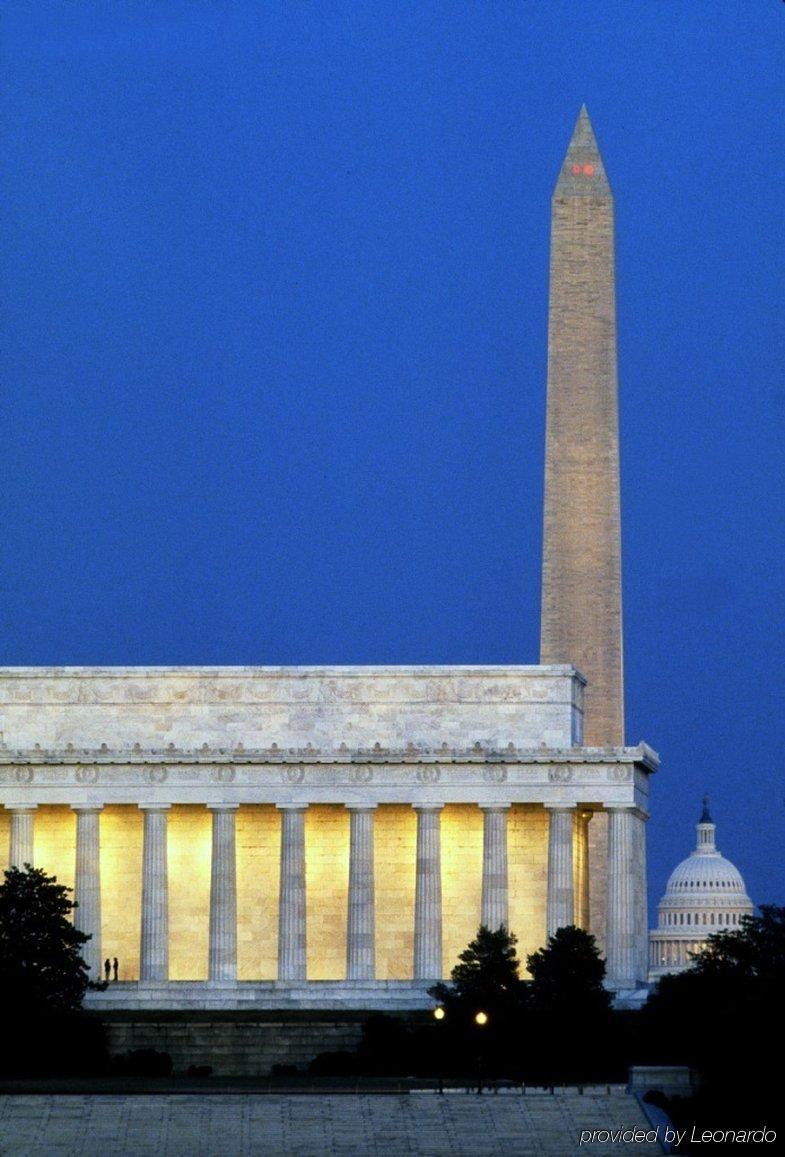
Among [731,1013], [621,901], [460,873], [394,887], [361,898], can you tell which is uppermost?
[460,873]

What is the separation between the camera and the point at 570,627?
171 meters

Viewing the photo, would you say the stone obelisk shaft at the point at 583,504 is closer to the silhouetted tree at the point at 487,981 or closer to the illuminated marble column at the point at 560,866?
the illuminated marble column at the point at 560,866

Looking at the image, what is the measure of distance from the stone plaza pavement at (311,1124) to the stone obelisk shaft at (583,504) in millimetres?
49295

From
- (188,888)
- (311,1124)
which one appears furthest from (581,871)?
(311,1124)

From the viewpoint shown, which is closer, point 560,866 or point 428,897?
point 428,897

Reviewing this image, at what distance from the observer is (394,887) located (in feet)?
531

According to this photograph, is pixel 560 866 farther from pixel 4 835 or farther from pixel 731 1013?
pixel 731 1013

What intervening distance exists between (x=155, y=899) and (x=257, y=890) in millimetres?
5571

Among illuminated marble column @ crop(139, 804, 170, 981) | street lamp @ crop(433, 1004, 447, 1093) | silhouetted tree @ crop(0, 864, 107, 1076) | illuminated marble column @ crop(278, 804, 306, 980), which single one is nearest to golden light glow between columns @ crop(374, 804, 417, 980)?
illuminated marble column @ crop(278, 804, 306, 980)

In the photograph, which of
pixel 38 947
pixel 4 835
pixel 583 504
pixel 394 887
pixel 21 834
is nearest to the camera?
pixel 38 947

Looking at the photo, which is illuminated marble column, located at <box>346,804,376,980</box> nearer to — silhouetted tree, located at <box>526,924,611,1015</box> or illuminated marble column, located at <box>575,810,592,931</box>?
illuminated marble column, located at <box>575,810,592,931</box>

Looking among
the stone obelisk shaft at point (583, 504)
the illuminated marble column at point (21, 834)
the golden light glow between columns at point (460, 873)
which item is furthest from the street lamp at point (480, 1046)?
the stone obelisk shaft at point (583, 504)

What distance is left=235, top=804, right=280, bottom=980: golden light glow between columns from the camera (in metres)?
162

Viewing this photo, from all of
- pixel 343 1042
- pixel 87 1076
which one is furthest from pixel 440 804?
pixel 87 1076
